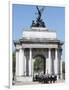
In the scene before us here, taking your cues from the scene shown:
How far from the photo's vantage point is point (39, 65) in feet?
8.66

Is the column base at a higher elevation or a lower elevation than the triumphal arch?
lower

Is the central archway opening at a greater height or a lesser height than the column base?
greater

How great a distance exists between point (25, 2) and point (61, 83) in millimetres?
774

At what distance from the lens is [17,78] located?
2.60 metres

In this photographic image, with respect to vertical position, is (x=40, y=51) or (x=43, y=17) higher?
(x=43, y=17)

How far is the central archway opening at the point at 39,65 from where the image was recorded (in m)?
2.63

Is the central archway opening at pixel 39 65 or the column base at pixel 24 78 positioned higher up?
the central archway opening at pixel 39 65

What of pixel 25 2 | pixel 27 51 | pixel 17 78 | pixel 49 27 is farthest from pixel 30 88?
pixel 25 2

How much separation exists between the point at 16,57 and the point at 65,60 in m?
0.45

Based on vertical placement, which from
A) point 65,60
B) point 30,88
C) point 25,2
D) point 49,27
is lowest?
point 30,88

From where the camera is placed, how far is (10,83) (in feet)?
8.45

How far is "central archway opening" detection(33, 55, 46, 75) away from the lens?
8.63 ft

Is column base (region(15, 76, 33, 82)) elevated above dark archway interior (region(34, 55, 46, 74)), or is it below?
below

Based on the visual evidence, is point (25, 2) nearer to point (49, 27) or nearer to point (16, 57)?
point (49, 27)
